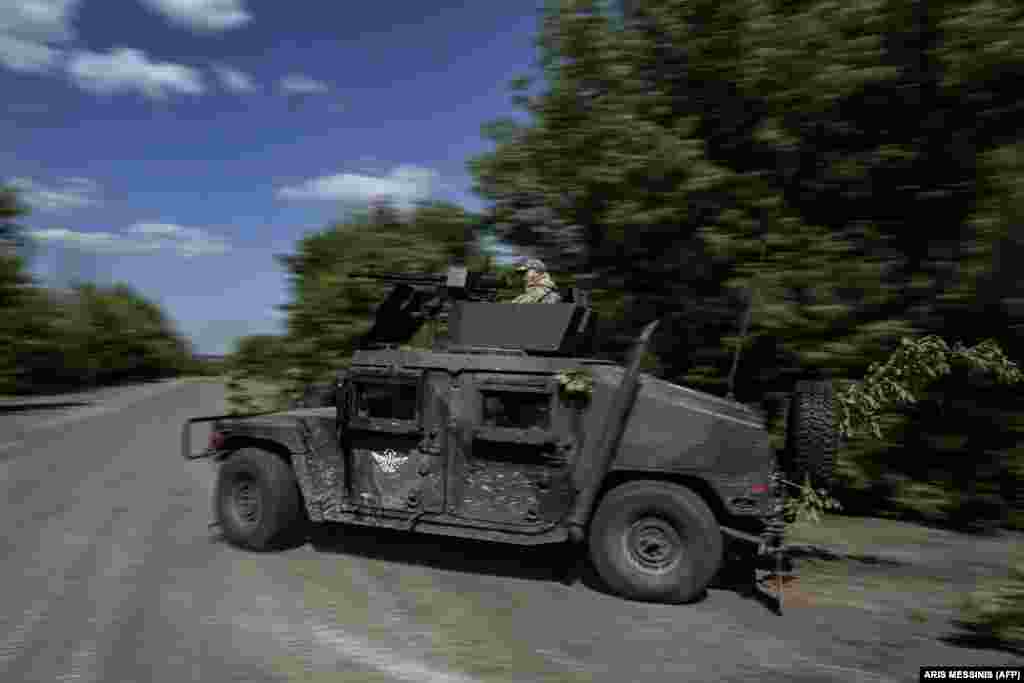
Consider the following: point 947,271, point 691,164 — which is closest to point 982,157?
point 947,271

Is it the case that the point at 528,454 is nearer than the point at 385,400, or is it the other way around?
the point at 528,454

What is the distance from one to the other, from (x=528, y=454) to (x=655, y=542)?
46.1 inches

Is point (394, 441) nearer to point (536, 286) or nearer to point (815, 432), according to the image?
point (536, 286)

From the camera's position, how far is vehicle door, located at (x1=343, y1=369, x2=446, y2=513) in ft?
21.8

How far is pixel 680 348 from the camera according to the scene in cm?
1054

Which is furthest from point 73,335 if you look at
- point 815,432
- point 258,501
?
point 815,432

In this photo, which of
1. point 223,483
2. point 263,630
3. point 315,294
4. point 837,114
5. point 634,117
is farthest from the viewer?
point 315,294

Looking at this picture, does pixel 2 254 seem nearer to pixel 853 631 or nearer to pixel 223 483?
pixel 223 483

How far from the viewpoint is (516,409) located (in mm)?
6457

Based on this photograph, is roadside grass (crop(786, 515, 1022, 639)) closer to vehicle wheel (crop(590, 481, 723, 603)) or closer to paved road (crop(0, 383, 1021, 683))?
paved road (crop(0, 383, 1021, 683))

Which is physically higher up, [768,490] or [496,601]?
[768,490]

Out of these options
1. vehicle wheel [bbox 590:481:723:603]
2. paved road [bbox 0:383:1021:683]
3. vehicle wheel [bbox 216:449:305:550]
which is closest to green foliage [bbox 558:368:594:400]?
vehicle wheel [bbox 590:481:723:603]

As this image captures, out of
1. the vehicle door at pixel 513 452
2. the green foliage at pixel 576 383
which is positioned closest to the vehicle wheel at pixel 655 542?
the vehicle door at pixel 513 452

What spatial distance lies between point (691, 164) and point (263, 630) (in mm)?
6913
